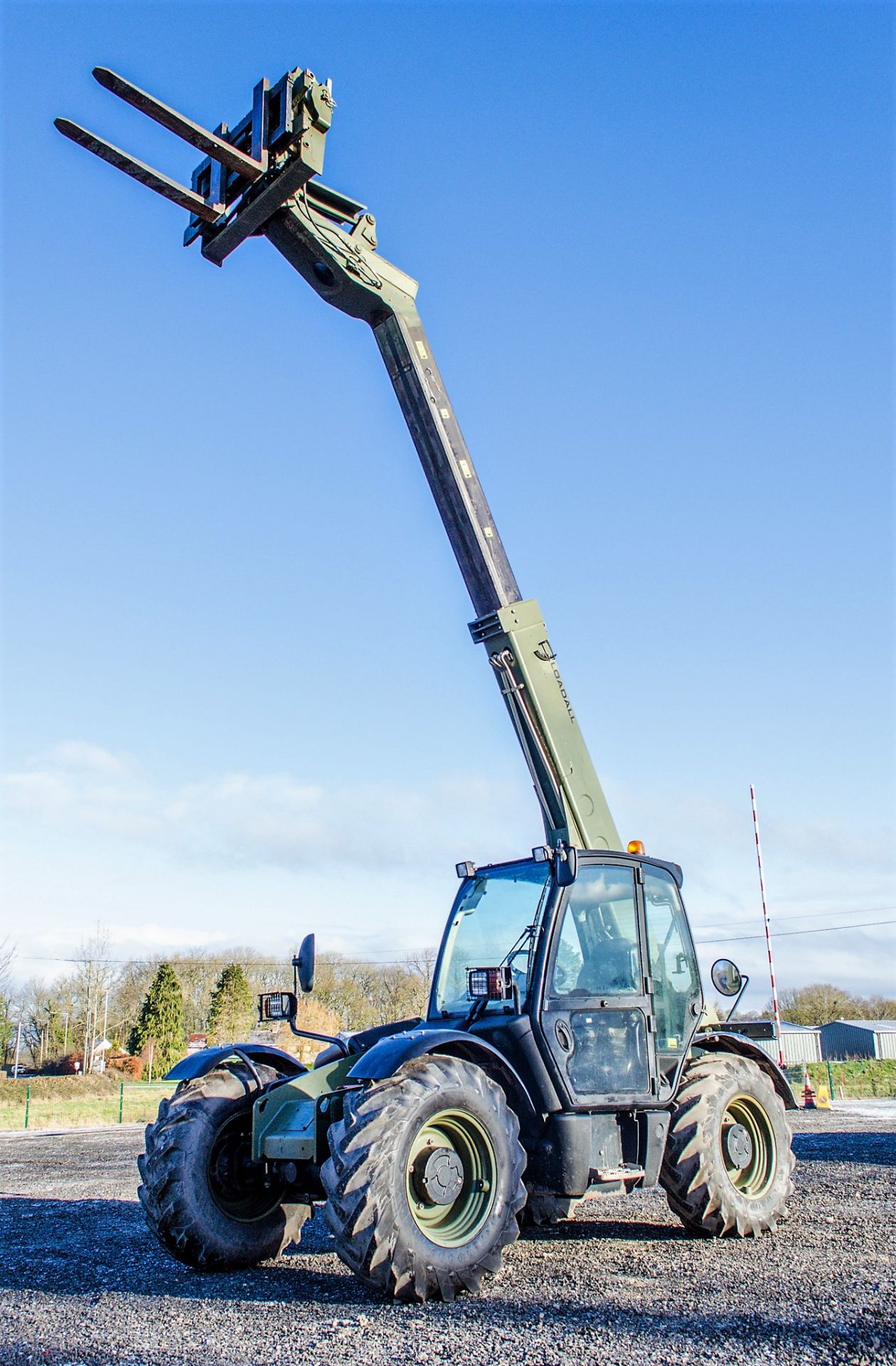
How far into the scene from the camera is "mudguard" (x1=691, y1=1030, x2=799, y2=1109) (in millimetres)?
7367

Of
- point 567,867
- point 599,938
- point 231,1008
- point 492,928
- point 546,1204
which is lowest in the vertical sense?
point 231,1008

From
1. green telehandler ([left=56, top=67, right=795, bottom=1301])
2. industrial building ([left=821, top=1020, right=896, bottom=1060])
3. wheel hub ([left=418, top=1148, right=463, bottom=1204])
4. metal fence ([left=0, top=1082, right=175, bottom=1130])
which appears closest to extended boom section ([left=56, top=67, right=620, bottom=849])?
green telehandler ([left=56, top=67, right=795, bottom=1301])

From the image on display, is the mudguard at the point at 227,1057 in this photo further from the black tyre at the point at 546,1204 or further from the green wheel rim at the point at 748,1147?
the green wheel rim at the point at 748,1147

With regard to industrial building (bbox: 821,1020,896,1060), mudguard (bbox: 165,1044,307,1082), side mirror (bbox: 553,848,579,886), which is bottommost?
industrial building (bbox: 821,1020,896,1060)

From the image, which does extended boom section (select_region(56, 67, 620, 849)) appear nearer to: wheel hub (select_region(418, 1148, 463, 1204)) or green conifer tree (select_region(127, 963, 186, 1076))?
wheel hub (select_region(418, 1148, 463, 1204))

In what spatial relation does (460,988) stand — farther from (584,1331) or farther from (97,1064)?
(97,1064)

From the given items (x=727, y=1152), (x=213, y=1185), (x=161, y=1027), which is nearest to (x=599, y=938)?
(x=727, y=1152)

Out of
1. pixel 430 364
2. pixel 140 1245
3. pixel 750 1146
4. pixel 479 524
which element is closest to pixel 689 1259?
pixel 750 1146

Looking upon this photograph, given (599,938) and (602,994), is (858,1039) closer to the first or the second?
(599,938)

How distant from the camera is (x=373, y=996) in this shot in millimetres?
61906

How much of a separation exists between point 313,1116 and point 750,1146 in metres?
3.05

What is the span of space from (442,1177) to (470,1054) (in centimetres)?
86

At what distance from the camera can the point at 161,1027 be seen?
47906 millimetres

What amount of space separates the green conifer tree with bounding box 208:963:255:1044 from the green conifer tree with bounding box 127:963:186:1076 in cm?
168
